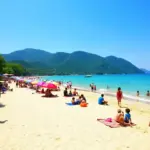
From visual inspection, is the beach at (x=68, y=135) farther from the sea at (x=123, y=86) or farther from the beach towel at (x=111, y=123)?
the sea at (x=123, y=86)

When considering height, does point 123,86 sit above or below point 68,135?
below

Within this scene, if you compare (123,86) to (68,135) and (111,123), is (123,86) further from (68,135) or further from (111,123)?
(68,135)

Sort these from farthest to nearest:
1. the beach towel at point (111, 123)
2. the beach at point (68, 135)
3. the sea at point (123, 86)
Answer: the sea at point (123, 86) → the beach towel at point (111, 123) → the beach at point (68, 135)

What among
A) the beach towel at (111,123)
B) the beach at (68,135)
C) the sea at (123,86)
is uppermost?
the beach towel at (111,123)

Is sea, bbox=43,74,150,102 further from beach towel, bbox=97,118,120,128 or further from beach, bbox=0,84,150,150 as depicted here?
beach, bbox=0,84,150,150

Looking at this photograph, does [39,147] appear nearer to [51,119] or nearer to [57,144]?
[57,144]

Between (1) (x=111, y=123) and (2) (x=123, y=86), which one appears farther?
(2) (x=123, y=86)

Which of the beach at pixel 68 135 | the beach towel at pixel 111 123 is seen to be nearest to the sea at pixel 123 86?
the beach towel at pixel 111 123

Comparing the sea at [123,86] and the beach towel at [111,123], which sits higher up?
the beach towel at [111,123]

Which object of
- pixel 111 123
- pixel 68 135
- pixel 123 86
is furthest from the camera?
pixel 123 86

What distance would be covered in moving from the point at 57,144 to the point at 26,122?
398cm

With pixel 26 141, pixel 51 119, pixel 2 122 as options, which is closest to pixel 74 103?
pixel 51 119

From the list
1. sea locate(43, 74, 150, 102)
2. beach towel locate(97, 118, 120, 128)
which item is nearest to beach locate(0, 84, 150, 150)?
beach towel locate(97, 118, 120, 128)

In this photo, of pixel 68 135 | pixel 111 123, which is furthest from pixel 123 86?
pixel 68 135
